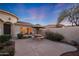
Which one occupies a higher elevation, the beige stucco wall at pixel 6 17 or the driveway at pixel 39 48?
the beige stucco wall at pixel 6 17

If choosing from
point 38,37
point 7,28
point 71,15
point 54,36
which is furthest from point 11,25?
point 71,15

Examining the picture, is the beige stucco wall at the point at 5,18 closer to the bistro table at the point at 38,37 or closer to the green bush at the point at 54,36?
the bistro table at the point at 38,37

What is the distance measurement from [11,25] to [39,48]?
2.83ft

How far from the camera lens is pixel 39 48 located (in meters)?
4.94

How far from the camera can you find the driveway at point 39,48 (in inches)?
193

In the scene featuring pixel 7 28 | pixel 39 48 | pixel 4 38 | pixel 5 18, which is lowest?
pixel 39 48

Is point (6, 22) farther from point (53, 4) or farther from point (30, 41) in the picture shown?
point (53, 4)

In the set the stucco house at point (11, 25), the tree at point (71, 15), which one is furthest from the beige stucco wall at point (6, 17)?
the tree at point (71, 15)

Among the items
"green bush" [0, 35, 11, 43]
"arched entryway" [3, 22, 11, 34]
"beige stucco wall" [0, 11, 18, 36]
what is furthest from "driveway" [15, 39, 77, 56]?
"beige stucco wall" [0, 11, 18, 36]

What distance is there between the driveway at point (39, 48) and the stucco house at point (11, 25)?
243 millimetres

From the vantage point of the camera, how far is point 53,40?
16.3 ft

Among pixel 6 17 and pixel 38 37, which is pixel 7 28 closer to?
pixel 6 17

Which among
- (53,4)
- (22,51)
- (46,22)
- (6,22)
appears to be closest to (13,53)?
(22,51)

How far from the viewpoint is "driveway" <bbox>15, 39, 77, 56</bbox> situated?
489 cm
